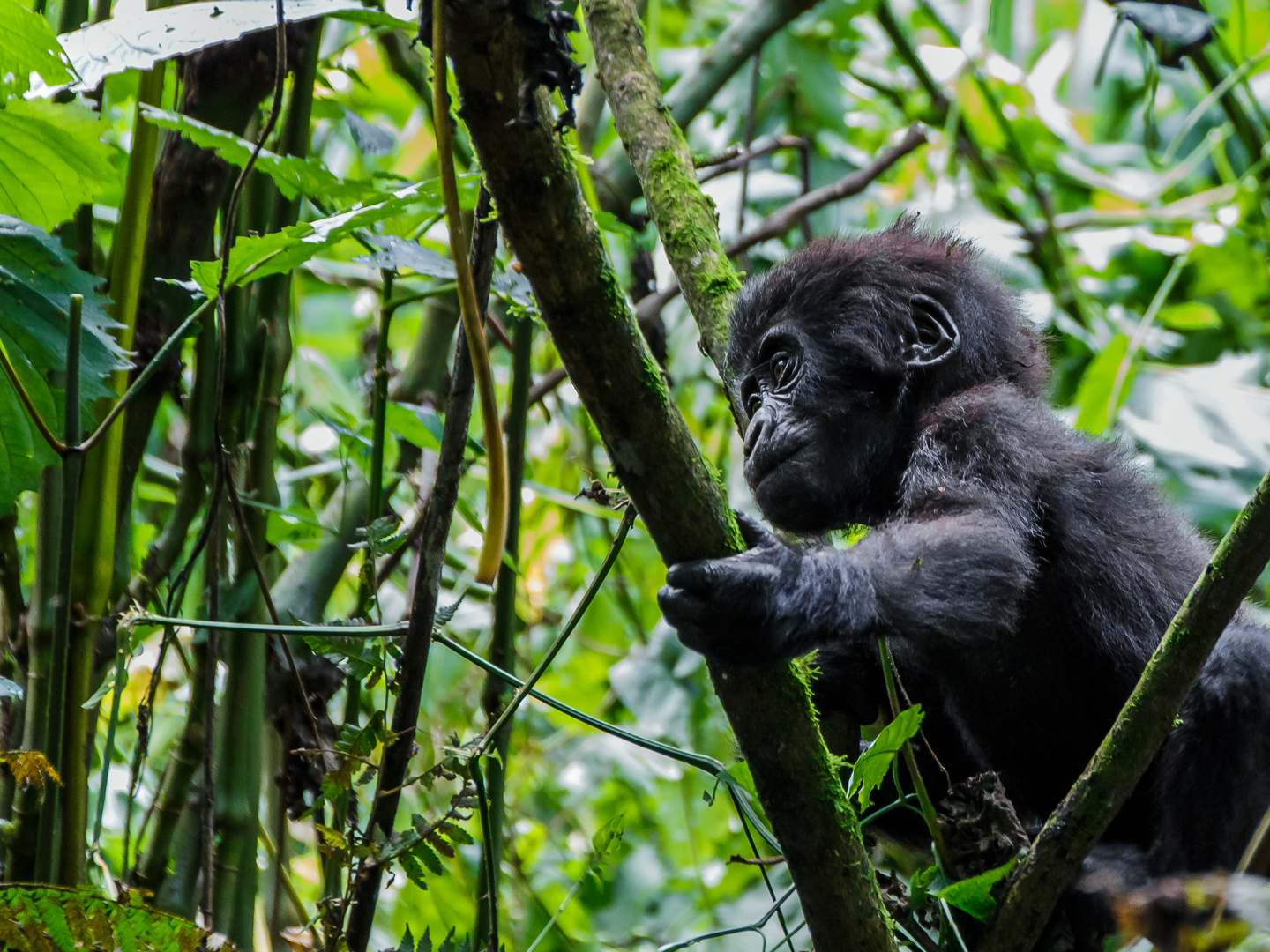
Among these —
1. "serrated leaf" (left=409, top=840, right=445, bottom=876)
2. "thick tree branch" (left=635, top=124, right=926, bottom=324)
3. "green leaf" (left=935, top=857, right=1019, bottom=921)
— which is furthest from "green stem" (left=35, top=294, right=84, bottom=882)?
"thick tree branch" (left=635, top=124, right=926, bottom=324)

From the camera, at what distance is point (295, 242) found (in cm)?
141

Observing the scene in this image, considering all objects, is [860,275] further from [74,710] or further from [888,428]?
[74,710]

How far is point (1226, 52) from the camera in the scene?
417 centimetres

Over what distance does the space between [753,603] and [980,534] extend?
586 millimetres

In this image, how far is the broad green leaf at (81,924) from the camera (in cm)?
118

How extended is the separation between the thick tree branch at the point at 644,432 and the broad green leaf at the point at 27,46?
2.45 ft

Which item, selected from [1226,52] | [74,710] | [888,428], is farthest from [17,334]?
[1226,52]

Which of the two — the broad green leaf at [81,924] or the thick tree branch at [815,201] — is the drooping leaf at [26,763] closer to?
the broad green leaf at [81,924]

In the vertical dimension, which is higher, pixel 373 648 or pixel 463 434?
pixel 463 434

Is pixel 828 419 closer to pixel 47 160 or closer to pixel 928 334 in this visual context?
pixel 928 334

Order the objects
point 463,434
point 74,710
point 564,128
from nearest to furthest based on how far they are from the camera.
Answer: point 564,128 < point 463,434 < point 74,710

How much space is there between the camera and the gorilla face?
212 cm

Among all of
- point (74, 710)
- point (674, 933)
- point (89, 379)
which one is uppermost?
point (89, 379)

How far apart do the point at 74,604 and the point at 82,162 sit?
0.59 metres
